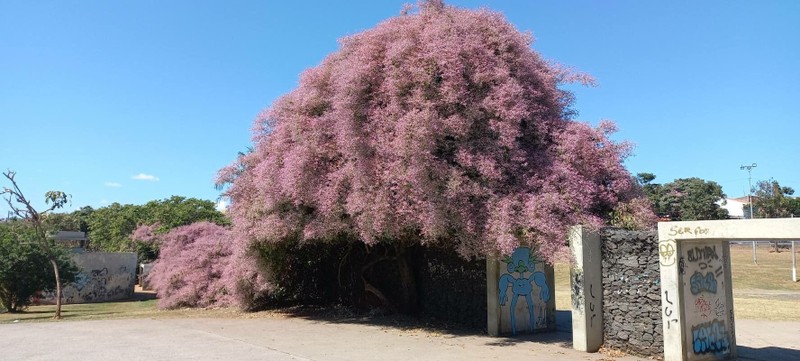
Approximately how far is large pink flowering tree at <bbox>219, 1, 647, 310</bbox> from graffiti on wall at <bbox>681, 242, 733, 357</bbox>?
87.4 inches

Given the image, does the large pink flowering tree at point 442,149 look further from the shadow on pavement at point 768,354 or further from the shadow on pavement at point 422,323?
the shadow on pavement at point 768,354

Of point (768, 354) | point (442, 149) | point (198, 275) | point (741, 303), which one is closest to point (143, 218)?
point (198, 275)

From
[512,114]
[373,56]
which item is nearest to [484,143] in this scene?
[512,114]

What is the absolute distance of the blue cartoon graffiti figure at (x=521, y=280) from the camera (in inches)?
523

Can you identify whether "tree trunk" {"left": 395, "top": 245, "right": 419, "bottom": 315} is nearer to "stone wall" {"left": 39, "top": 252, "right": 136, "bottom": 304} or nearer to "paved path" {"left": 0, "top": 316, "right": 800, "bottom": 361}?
"paved path" {"left": 0, "top": 316, "right": 800, "bottom": 361}

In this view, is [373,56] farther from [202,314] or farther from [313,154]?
[202,314]

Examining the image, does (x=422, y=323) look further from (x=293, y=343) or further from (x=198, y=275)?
(x=198, y=275)

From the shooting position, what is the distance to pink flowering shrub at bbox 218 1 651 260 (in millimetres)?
12211

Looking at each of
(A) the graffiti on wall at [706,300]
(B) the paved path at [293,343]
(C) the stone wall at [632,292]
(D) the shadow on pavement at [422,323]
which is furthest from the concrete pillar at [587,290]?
(A) the graffiti on wall at [706,300]

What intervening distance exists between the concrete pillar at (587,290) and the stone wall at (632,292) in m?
0.13

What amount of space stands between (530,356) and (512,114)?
541 centimetres

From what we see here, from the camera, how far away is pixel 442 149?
→ 12969 millimetres

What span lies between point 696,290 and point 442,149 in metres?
6.05

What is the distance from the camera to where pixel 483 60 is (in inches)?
531
